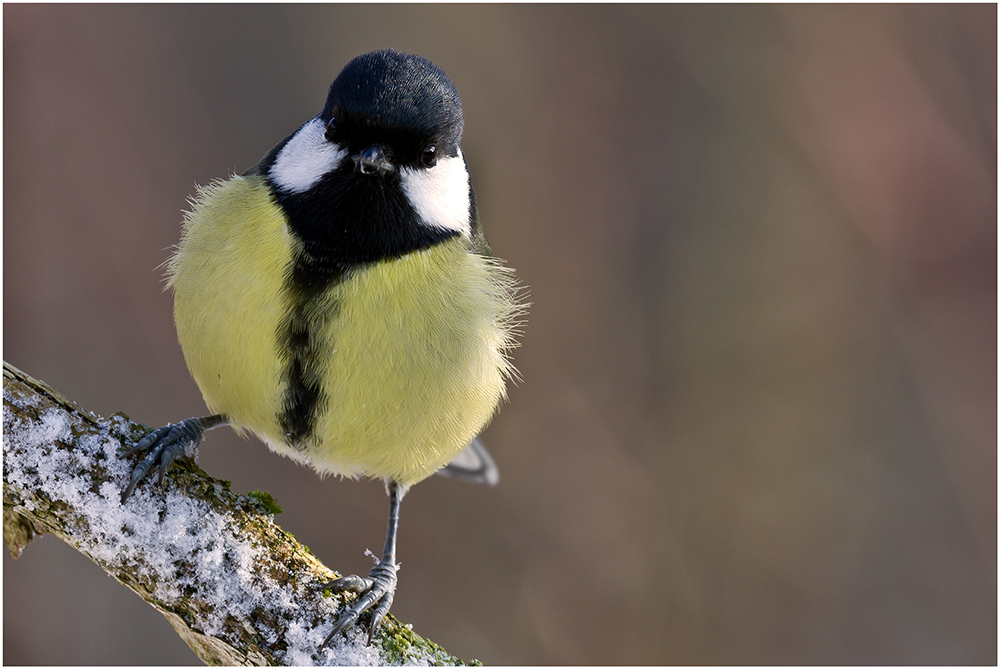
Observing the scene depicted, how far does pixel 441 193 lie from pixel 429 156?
87 mm

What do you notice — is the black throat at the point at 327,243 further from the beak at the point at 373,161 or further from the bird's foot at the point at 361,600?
the bird's foot at the point at 361,600

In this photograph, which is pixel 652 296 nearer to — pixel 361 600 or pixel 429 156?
pixel 429 156

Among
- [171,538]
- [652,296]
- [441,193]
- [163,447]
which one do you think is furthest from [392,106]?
[652,296]

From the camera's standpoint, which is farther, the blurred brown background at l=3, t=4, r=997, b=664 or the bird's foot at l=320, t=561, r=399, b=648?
the blurred brown background at l=3, t=4, r=997, b=664

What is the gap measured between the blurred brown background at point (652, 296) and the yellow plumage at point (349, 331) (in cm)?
165

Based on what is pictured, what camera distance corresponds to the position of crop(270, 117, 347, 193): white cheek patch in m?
1.72

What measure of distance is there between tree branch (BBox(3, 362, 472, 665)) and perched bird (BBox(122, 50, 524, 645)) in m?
0.06

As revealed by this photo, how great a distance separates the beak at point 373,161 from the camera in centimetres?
163

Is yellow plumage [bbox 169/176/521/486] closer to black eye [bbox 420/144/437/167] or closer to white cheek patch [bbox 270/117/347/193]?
white cheek patch [bbox 270/117/347/193]

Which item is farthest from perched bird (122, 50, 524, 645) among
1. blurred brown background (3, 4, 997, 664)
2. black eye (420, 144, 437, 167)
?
blurred brown background (3, 4, 997, 664)

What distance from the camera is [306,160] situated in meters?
1.76

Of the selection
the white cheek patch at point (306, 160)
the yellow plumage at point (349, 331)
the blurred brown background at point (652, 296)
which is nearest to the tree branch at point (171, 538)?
the yellow plumage at point (349, 331)

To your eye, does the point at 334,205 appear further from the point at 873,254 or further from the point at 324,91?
the point at 873,254

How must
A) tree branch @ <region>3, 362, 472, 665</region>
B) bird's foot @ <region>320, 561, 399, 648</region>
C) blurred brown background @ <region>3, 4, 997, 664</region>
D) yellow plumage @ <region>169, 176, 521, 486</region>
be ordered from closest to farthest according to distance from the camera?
tree branch @ <region>3, 362, 472, 665</region> → bird's foot @ <region>320, 561, 399, 648</region> → yellow plumage @ <region>169, 176, 521, 486</region> → blurred brown background @ <region>3, 4, 997, 664</region>
